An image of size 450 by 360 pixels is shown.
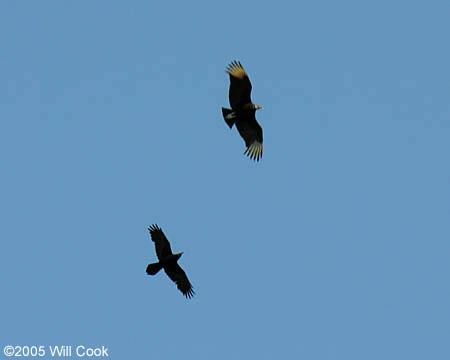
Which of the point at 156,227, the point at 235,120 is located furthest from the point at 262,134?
the point at 156,227

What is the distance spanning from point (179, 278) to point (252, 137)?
6722mm

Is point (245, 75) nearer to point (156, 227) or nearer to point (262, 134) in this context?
point (262, 134)

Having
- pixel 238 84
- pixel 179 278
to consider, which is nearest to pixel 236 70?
pixel 238 84

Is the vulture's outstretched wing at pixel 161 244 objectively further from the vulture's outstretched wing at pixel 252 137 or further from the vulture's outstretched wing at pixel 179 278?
the vulture's outstretched wing at pixel 252 137

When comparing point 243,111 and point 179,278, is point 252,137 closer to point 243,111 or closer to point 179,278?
point 243,111

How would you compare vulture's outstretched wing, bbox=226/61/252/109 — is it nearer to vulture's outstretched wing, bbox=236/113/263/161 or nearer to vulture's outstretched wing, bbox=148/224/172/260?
vulture's outstretched wing, bbox=236/113/263/161

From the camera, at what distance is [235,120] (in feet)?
126

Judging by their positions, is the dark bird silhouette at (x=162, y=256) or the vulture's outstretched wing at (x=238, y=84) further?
the dark bird silhouette at (x=162, y=256)

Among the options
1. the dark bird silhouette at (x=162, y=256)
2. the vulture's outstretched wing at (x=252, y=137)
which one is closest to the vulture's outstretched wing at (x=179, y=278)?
the dark bird silhouette at (x=162, y=256)

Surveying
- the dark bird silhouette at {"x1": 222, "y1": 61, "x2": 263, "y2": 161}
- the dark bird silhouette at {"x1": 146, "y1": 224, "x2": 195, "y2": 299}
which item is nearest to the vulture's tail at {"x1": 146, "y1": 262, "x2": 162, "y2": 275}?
the dark bird silhouette at {"x1": 146, "y1": 224, "x2": 195, "y2": 299}

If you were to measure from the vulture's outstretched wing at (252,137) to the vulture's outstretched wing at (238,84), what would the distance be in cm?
98

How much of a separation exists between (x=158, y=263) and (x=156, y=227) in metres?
1.31

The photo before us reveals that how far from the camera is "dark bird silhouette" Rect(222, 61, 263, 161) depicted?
3778cm

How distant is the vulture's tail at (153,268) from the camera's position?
41062 mm
